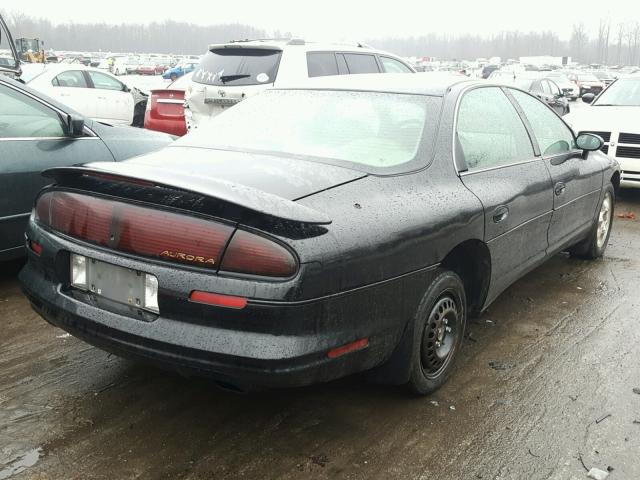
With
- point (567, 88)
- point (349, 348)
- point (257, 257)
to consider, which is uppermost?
point (567, 88)

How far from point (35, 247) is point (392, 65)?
740cm

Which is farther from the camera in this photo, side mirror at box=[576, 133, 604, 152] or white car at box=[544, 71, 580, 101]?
white car at box=[544, 71, 580, 101]

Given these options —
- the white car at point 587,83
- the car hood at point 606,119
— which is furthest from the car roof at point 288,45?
the white car at point 587,83

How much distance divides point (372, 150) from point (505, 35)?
14785 centimetres

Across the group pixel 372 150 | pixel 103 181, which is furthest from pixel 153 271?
pixel 372 150

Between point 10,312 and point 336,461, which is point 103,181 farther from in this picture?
point 10,312

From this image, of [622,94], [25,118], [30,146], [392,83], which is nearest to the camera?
[392,83]

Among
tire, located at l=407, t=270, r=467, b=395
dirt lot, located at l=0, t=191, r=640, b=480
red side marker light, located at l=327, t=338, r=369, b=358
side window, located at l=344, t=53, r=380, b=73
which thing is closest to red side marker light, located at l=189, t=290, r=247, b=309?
red side marker light, located at l=327, t=338, r=369, b=358

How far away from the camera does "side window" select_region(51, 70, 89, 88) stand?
1290 cm

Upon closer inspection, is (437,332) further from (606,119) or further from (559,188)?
(606,119)

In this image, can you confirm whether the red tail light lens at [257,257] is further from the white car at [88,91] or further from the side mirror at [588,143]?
the white car at [88,91]

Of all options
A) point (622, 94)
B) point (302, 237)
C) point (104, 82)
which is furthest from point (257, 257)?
point (104, 82)

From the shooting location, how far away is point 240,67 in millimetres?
8320

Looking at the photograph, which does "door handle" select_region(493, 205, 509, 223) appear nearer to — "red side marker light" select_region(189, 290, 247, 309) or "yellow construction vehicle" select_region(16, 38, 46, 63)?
"red side marker light" select_region(189, 290, 247, 309)
